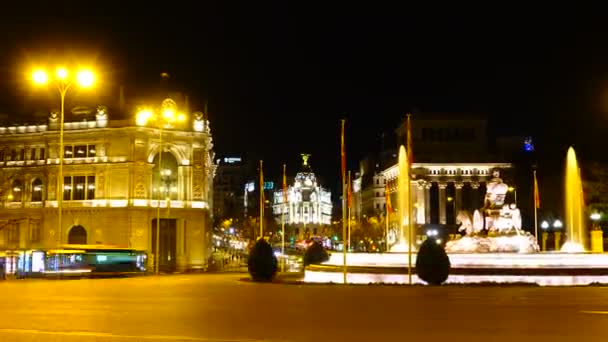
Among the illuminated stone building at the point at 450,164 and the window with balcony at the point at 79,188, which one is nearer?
the window with balcony at the point at 79,188

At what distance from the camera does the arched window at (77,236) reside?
8569 centimetres

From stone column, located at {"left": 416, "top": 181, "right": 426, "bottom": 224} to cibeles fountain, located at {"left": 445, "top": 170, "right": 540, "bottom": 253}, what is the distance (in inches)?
3136

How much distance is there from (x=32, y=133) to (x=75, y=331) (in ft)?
246

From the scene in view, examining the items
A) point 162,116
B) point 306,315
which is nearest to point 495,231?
point 306,315

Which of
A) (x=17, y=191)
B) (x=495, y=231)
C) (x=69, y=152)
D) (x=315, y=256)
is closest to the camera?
(x=495, y=231)

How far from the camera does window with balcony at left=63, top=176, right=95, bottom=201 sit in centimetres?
8606

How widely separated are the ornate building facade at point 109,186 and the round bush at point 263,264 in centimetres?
4243

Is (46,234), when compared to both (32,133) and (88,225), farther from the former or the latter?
(32,133)

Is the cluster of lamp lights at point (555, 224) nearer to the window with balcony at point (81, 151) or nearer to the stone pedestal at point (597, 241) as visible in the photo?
the stone pedestal at point (597, 241)

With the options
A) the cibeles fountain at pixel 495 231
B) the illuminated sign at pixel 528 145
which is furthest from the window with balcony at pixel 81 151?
the illuminated sign at pixel 528 145

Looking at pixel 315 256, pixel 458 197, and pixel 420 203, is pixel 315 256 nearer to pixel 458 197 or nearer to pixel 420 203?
pixel 420 203

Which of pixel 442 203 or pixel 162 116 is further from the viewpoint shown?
pixel 442 203

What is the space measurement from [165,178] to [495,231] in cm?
4696

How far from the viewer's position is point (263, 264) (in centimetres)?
4253
